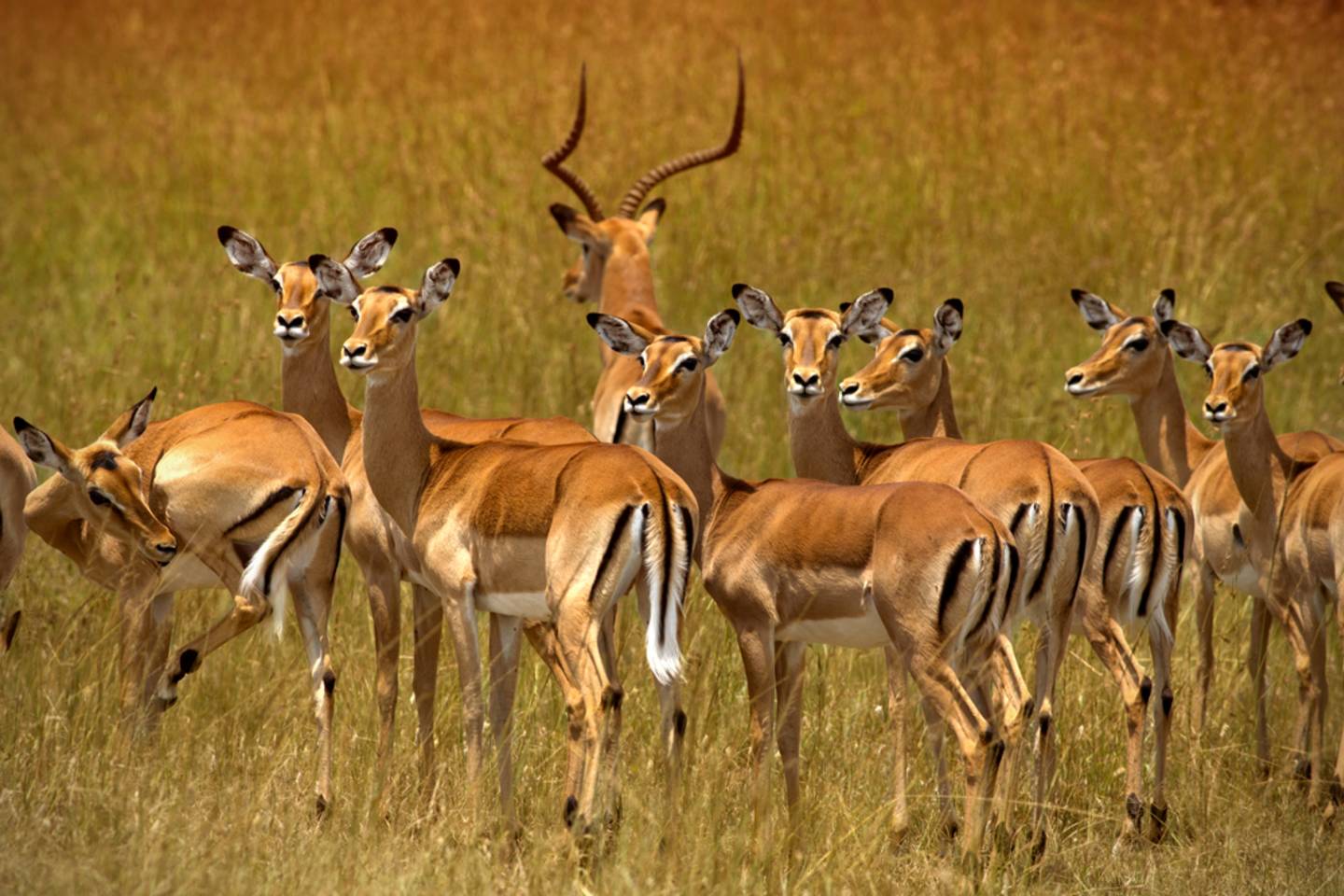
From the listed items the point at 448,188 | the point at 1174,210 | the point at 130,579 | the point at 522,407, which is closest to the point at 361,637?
the point at 130,579

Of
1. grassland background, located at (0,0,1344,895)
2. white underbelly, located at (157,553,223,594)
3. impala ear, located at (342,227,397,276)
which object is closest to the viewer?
grassland background, located at (0,0,1344,895)

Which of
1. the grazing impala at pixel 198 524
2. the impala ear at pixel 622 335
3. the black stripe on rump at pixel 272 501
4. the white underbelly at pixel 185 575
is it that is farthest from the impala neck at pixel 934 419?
the white underbelly at pixel 185 575

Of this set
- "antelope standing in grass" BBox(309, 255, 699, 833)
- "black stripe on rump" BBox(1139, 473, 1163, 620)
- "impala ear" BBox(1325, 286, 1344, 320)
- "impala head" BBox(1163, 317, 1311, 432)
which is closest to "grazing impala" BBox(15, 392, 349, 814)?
"antelope standing in grass" BBox(309, 255, 699, 833)

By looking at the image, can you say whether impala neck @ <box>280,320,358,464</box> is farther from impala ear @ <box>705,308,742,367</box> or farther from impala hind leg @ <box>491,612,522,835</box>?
impala ear @ <box>705,308,742,367</box>

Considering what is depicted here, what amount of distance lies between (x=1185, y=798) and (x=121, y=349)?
6.21m

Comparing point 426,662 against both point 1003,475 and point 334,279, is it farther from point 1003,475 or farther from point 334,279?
point 1003,475

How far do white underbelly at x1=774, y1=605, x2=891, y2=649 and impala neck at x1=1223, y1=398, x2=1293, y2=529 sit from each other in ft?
7.03

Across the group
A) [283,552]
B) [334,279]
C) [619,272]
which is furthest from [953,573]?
[619,272]

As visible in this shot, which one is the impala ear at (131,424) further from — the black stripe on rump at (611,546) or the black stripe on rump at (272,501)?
the black stripe on rump at (611,546)

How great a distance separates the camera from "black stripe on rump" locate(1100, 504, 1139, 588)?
6.28 m

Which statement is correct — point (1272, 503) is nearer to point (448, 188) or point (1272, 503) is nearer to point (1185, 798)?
point (1185, 798)

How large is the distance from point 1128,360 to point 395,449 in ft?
10.7

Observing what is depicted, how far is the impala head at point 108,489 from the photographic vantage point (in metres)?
5.70

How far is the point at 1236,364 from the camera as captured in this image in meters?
7.23
